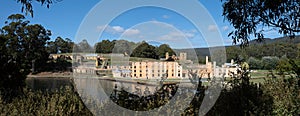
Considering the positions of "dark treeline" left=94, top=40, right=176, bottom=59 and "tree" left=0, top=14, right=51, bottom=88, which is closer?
"dark treeline" left=94, top=40, right=176, bottom=59

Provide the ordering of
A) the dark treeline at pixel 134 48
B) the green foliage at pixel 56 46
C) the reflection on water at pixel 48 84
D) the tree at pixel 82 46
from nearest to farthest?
the dark treeline at pixel 134 48
the tree at pixel 82 46
the reflection on water at pixel 48 84
the green foliage at pixel 56 46

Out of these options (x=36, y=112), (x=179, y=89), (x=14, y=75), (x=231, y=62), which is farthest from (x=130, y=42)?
(x=14, y=75)

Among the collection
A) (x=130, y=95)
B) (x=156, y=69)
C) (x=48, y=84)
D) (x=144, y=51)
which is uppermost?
(x=144, y=51)

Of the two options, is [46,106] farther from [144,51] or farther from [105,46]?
[144,51]

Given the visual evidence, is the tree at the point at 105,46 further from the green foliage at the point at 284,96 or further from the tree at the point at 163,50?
the green foliage at the point at 284,96

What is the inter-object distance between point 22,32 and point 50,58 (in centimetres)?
533

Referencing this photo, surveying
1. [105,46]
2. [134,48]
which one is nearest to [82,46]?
[105,46]

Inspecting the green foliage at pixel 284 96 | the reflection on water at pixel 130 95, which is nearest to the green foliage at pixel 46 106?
the reflection on water at pixel 130 95

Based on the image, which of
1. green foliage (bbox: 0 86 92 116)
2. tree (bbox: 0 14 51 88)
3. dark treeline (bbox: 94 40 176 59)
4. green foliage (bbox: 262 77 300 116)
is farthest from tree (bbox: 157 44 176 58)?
tree (bbox: 0 14 51 88)

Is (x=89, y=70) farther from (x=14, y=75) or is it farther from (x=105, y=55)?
(x=14, y=75)

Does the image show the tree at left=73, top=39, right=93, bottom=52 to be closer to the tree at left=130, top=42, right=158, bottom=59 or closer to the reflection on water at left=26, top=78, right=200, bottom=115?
the reflection on water at left=26, top=78, right=200, bottom=115

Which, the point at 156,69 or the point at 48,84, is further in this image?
the point at 48,84

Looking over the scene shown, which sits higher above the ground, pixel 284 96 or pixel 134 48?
pixel 134 48

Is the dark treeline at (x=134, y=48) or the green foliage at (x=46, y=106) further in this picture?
the dark treeline at (x=134, y=48)
